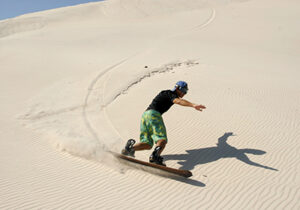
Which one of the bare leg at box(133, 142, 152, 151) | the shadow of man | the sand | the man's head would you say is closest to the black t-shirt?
the man's head

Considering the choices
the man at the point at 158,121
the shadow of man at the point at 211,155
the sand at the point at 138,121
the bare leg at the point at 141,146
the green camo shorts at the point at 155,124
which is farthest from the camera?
the shadow of man at the point at 211,155

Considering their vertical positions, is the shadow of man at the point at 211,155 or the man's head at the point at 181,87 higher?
the man's head at the point at 181,87

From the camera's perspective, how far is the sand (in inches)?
197

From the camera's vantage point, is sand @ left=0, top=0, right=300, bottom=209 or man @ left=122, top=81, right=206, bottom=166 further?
man @ left=122, top=81, right=206, bottom=166

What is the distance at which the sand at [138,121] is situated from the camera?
5.00 meters

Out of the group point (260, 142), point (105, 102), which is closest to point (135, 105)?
point (105, 102)

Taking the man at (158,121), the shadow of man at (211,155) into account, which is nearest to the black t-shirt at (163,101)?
the man at (158,121)

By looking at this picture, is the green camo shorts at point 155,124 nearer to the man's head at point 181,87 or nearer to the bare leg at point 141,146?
the bare leg at point 141,146

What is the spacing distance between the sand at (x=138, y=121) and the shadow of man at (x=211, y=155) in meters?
0.03

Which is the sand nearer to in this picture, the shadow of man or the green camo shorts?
the shadow of man

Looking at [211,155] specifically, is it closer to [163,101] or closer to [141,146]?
[141,146]

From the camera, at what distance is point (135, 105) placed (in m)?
10.6

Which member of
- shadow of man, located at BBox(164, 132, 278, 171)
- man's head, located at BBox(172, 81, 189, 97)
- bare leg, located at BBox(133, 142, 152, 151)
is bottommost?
shadow of man, located at BBox(164, 132, 278, 171)

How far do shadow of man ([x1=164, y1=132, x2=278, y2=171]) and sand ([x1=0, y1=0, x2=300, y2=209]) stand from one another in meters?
0.03
